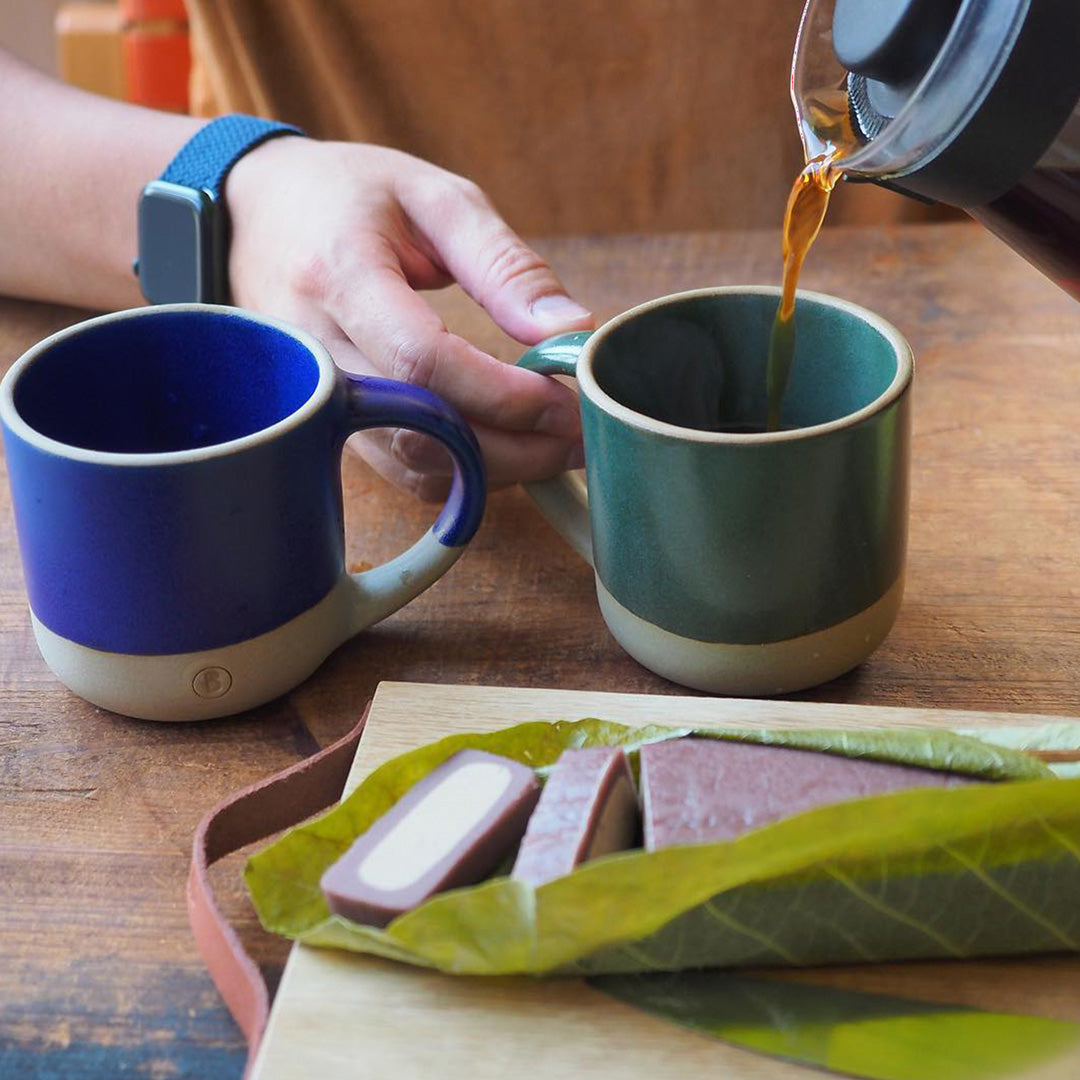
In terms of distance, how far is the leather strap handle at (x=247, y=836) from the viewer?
0.56 meters

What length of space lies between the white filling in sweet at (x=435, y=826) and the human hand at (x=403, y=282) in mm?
Result: 265

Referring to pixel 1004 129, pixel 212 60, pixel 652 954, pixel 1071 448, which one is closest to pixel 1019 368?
pixel 1071 448

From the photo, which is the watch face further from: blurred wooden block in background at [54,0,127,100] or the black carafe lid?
blurred wooden block in background at [54,0,127,100]

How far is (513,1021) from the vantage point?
0.54 metres

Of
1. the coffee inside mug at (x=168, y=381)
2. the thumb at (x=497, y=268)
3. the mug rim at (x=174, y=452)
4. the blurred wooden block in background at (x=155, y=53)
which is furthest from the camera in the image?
the blurred wooden block in background at (x=155, y=53)

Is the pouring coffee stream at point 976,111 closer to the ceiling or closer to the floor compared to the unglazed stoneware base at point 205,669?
closer to the ceiling

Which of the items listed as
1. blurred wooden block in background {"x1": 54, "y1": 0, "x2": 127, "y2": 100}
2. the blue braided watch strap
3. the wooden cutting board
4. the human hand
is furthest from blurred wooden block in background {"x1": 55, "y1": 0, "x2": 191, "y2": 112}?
the wooden cutting board

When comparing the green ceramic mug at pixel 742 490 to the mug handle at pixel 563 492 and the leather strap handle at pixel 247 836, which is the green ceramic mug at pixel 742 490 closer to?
the mug handle at pixel 563 492

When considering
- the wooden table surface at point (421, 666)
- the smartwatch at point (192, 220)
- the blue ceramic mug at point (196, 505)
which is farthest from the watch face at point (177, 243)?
the blue ceramic mug at point (196, 505)

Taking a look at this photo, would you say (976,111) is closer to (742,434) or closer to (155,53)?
(742,434)

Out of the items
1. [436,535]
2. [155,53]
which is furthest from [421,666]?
[155,53]

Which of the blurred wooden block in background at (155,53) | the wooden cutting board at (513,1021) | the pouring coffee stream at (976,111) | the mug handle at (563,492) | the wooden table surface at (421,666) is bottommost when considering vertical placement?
the blurred wooden block in background at (155,53)

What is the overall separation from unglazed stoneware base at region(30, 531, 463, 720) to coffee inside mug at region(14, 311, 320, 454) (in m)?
0.11

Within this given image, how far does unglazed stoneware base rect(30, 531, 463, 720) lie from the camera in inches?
27.6
